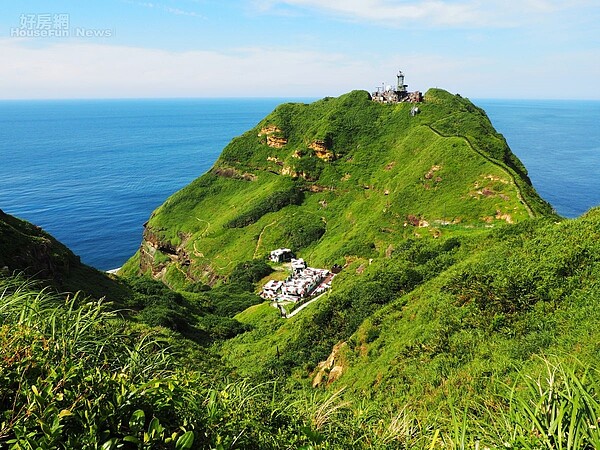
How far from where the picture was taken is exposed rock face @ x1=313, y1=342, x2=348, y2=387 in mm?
22395

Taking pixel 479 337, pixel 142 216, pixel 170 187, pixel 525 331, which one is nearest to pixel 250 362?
pixel 479 337

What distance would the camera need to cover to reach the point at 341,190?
84.2 m

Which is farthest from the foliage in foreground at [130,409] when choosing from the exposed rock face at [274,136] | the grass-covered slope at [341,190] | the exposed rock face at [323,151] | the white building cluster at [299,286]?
the exposed rock face at [274,136]

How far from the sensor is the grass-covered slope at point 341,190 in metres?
54.1

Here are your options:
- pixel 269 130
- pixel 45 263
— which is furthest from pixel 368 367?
pixel 269 130

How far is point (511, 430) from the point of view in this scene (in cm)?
485

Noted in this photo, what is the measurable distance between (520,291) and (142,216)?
366 ft

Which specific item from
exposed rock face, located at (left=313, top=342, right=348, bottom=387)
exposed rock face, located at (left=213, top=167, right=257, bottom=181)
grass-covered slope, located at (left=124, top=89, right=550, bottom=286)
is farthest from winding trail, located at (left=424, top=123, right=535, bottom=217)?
exposed rock face, located at (left=213, top=167, right=257, bottom=181)

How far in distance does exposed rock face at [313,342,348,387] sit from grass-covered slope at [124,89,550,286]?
30.2 metres

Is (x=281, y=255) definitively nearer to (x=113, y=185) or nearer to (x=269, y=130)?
(x=269, y=130)

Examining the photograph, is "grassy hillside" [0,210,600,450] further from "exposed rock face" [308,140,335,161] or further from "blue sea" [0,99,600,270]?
"blue sea" [0,99,600,270]

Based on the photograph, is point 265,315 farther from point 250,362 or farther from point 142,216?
point 142,216

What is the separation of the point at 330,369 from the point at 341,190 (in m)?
63.6

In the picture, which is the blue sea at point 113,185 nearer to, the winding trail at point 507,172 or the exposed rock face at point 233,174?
the exposed rock face at point 233,174
